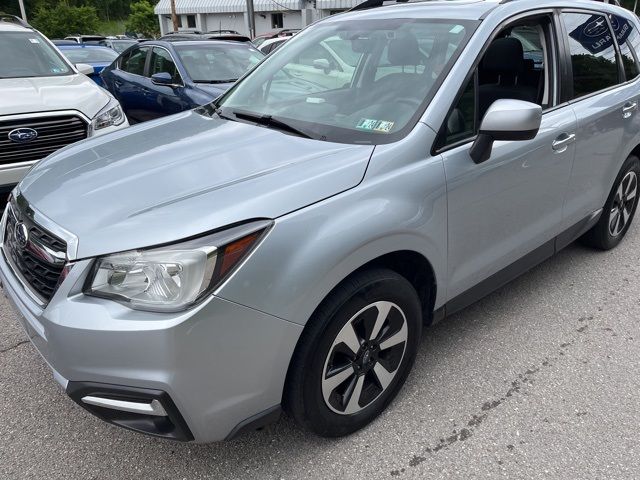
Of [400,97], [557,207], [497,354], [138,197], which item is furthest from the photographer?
[557,207]

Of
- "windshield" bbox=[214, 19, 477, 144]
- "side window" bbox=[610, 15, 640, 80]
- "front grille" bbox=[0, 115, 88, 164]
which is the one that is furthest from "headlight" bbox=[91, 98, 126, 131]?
"side window" bbox=[610, 15, 640, 80]

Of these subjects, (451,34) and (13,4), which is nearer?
(451,34)

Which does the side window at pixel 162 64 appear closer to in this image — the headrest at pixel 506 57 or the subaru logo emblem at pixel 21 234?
the headrest at pixel 506 57

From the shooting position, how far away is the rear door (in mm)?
3156

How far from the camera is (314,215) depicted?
188 cm

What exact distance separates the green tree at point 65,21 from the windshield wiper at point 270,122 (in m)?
48.5

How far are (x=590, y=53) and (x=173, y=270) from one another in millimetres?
3010

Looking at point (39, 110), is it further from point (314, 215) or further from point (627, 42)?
point (627, 42)

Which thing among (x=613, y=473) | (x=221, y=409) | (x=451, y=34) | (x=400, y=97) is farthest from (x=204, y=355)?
(x=451, y=34)

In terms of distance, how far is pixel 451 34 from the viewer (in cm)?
255

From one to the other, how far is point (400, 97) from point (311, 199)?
2.80ft

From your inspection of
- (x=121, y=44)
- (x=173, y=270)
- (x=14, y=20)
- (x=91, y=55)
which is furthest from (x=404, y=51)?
(x=121, y=44)

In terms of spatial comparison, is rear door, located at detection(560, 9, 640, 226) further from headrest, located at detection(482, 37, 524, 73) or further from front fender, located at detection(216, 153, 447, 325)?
front fender, located at detection(216, 153, 447, 325)

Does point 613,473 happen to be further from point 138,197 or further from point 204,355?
point 138,197
